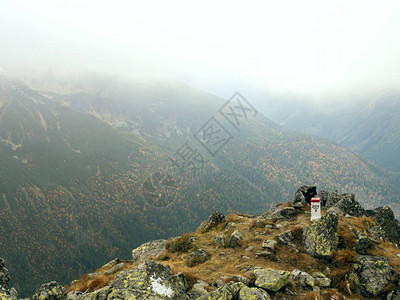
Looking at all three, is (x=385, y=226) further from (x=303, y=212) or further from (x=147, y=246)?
(x=147, y=246)

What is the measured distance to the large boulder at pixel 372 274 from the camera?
57.0 ft

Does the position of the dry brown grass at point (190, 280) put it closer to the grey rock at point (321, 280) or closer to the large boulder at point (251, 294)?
the large boulder at point (251, 294)

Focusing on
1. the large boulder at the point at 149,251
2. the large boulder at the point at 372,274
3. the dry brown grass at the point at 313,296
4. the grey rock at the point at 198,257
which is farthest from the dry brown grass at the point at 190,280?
the large boulder at the point at 149,251

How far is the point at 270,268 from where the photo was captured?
18875 millimetres

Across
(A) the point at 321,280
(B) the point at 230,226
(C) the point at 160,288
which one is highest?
(C) the point at 160,288

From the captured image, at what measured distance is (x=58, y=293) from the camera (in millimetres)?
16922

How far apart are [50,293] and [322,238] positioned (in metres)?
21.7

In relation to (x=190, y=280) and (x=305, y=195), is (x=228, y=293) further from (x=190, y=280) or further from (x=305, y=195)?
(x=305, y=195)

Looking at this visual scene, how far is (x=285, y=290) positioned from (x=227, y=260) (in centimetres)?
889

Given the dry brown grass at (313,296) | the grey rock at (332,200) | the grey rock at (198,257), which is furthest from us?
the grey rock at (332,200)

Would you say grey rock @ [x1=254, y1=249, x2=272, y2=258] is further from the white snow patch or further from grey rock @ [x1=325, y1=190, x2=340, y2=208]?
grey rock @ [x1=325, y1=190, x2=340, y2=208]

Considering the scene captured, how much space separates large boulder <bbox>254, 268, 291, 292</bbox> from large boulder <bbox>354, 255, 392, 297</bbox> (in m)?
5.65

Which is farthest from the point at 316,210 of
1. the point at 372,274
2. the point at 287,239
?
the point at 372,274

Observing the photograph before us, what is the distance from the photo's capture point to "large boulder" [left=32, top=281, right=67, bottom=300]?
16.3m
